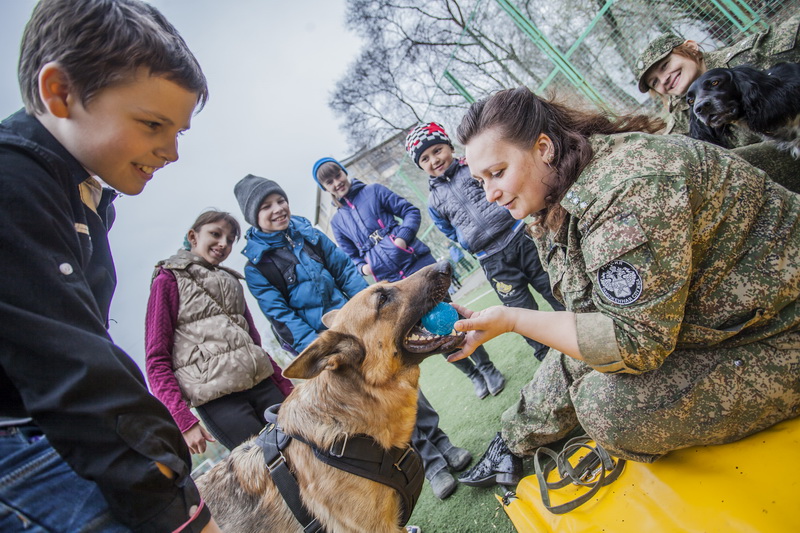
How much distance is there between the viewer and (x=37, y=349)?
2.71 feet

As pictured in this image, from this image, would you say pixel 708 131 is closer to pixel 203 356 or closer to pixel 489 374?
pixel 489 374

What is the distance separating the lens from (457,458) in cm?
305

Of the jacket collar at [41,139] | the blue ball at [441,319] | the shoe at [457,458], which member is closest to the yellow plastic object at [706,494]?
the shoe at [457,458]

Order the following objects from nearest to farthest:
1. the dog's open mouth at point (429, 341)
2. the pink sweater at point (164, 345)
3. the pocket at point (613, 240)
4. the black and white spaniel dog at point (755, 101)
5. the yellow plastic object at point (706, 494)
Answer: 1. the yellow plastic object at point (706, 494)
2. the pocket at point (613, 240)
3. the dog's open mouth at point (429, 341)
4. the pink sweater at point (164, 345)
5. the black and white spaniel dog at point (755, 101)

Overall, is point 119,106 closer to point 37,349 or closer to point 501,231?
point 37,349

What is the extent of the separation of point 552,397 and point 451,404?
2639 mm

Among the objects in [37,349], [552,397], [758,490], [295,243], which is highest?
[295,243]

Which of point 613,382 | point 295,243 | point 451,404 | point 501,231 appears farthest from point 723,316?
point 451,404

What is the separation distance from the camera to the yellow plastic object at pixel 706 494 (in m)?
1.40

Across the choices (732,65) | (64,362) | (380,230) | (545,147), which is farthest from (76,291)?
(732,65)

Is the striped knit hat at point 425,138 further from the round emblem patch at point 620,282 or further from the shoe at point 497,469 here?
the shoe at point 497,469

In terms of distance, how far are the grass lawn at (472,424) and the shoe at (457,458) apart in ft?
0.26

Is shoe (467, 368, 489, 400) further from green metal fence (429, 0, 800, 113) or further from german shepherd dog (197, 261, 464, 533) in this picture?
green metal fence (429, 0, 800, 113)

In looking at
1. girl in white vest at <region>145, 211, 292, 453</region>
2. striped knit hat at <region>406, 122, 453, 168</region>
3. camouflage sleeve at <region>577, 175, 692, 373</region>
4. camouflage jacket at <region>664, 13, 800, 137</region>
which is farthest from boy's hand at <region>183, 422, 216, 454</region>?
camouflage jacket at <region>664, 13, 800, 137</region>
